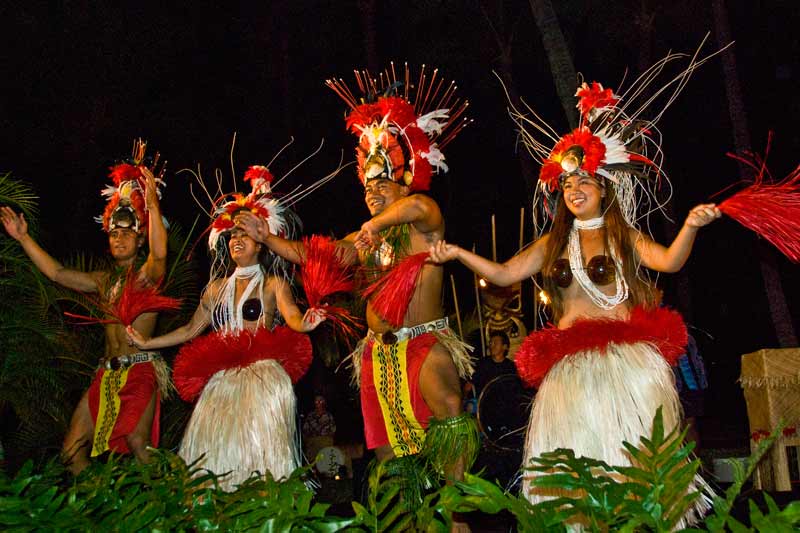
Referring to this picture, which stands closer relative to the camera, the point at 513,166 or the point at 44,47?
the point at 44,47

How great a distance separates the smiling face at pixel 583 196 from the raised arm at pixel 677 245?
0.56 ft

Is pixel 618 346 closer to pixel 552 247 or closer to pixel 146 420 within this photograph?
pixel 552 247

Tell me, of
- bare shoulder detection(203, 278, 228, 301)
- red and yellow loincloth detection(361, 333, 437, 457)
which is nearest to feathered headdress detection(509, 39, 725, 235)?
red and yellow loincloth detection(361, 333, 437, 457)

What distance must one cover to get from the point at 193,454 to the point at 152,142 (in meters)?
7.40

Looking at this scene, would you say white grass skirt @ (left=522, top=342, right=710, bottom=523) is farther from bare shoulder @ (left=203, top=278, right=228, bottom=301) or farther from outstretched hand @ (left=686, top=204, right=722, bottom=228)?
bare shoulder @ (left=203, top=278, right=228, bottom=301)

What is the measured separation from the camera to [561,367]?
3143 mm

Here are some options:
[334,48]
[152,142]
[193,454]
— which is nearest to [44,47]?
[152,142]

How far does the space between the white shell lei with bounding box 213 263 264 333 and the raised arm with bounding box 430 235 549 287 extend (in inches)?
46.4

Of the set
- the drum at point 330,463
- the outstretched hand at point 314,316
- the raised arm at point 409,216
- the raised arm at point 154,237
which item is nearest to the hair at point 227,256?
the raised arm at point 154,237

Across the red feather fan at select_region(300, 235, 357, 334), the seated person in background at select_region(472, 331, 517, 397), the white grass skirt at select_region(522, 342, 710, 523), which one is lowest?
the white grass skirt at select_region(522, 342, 710, 523)

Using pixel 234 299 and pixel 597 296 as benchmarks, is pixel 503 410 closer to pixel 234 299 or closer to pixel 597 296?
pixel 234 299

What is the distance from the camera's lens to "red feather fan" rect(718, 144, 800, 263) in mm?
2961

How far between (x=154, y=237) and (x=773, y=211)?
2828 mm

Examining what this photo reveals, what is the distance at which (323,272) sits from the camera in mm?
3854
